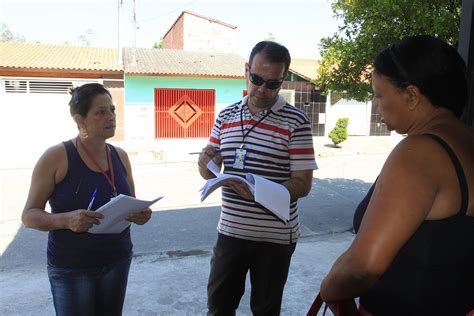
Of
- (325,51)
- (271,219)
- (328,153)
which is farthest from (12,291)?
(328,153)

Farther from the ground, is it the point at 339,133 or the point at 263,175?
the point at 263,175

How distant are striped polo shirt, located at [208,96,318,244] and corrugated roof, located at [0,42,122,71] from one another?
43.7 feet

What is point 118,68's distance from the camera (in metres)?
14.8

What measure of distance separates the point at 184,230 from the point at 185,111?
1096 cm

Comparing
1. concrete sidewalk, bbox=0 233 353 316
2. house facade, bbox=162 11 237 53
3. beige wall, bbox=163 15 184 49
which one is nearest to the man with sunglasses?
concrete sidewalk, bbox=0 233 353 316

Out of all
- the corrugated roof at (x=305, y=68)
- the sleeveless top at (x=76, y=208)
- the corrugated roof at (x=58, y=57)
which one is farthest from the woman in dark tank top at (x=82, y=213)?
the corrugated roof at (x=305, y=68)

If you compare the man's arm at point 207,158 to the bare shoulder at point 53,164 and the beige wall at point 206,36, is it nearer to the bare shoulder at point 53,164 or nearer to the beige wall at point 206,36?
the bare shoulder at point 53,164

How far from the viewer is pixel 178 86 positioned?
16109mm

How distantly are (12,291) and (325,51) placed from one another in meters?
4.78

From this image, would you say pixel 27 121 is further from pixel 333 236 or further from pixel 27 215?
pixel 27 215

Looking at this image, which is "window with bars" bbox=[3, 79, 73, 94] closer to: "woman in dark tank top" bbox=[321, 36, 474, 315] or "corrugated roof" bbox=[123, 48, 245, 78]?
"corrugated roof" bbox=[123, 48, 245, 78]

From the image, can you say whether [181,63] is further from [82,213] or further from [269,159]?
[82,213]

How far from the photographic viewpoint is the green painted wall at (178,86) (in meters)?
15.4

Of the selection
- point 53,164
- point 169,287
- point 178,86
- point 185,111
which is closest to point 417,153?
point 53,164
